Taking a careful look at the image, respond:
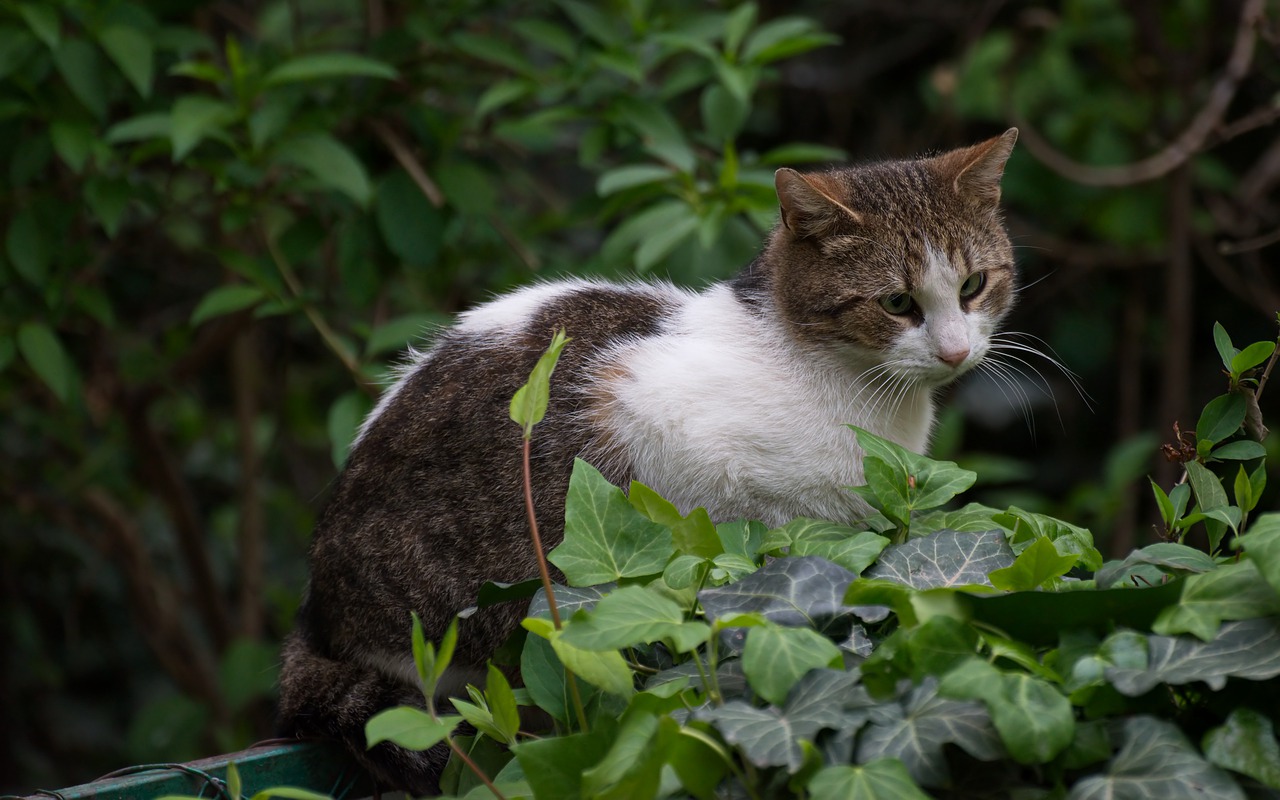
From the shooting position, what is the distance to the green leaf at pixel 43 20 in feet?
7.39

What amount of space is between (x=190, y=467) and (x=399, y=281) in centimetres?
138

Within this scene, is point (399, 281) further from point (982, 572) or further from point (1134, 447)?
point (982, 572)

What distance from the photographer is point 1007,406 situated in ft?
15.5

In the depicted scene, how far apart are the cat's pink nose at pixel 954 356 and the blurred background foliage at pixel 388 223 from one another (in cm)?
56

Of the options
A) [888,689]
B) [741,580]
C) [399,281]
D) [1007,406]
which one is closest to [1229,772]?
[888,689]

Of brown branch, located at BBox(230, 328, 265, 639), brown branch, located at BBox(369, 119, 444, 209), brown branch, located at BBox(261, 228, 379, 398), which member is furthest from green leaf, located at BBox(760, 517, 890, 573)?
brown branch, located at BBox(230, 328, 265, 639)

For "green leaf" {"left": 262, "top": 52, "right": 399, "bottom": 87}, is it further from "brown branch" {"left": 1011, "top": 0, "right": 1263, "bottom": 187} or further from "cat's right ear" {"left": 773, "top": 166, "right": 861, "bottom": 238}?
"brown branch" {"left": 1011, "top": 0, "right": 1263, "bottom": 187}

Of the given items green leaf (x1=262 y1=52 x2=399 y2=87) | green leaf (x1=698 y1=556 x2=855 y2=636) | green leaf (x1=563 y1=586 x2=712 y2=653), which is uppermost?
green leaf (x1=262 y1=52 x2=399 y2=87)

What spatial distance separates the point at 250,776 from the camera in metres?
1.63

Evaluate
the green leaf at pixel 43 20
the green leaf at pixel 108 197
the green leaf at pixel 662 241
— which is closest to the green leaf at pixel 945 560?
the green leaf at pixel 662 241

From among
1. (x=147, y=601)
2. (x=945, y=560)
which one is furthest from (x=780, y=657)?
(x=147, y=601)

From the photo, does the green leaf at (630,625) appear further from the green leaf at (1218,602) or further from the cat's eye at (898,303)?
the cat's eye at (898,303)

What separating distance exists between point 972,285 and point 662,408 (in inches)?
22.1

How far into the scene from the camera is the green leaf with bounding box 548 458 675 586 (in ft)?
4.31
